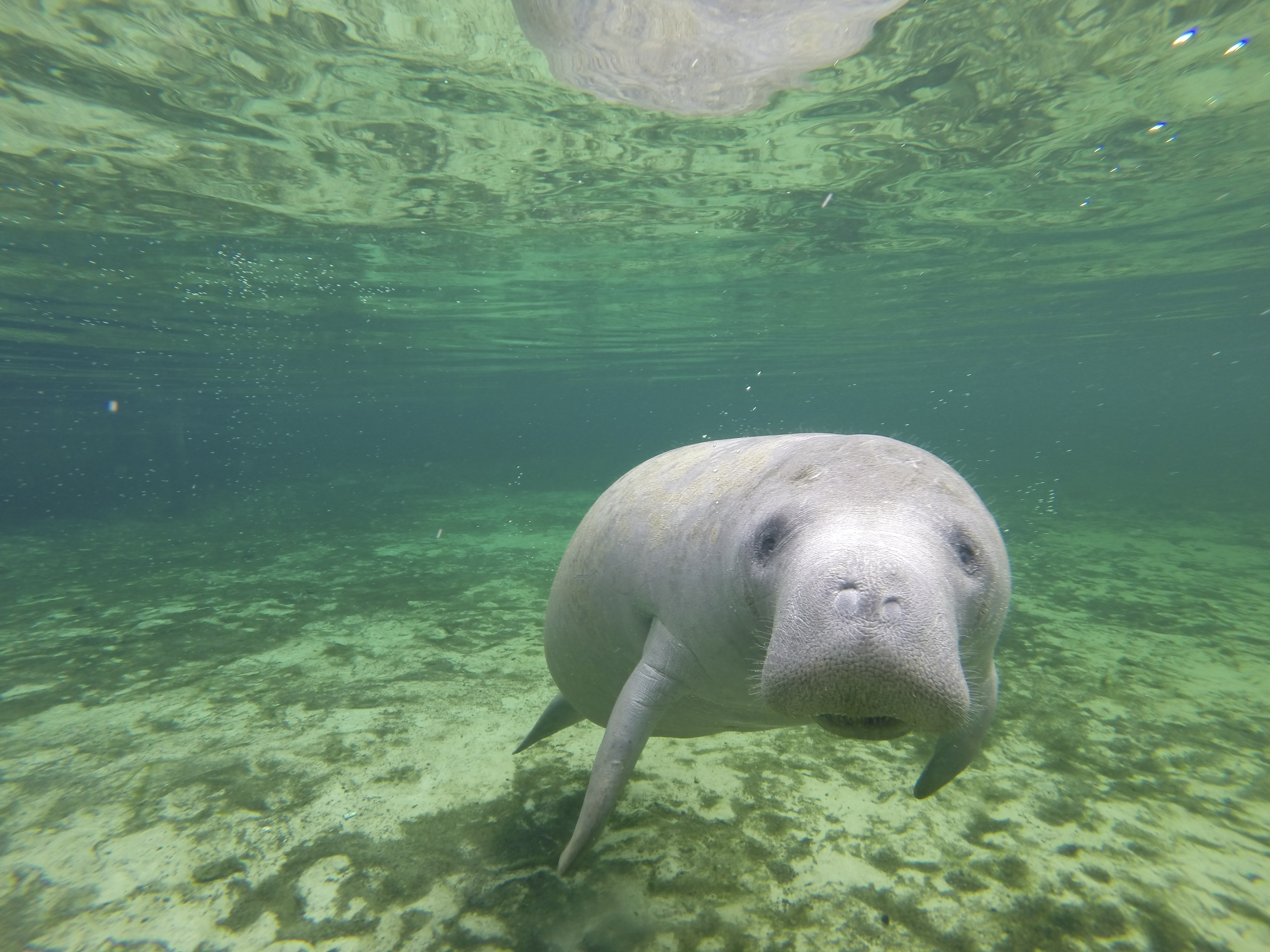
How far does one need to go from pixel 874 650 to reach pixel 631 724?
4.07ft

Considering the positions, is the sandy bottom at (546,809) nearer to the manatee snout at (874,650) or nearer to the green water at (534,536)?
the green water at (534,536)

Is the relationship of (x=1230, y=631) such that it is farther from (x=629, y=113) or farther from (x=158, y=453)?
(x=158, y=453)

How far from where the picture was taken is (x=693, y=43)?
7.14 metres

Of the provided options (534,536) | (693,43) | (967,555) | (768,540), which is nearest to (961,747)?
(967,555)

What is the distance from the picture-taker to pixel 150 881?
2809 mm

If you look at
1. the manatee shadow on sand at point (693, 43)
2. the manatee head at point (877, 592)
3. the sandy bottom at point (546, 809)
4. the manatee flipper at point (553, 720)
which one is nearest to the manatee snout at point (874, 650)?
the manatee head at point (877, 592)

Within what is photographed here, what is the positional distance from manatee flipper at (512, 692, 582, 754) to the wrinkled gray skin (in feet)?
1.16

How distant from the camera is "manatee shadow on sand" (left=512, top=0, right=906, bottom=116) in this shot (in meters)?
6.48

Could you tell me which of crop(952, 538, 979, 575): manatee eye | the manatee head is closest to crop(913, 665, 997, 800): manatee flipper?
the manatee head

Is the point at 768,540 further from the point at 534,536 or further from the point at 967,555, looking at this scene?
the point at 534,536

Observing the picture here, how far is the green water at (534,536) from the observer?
2.75 meters

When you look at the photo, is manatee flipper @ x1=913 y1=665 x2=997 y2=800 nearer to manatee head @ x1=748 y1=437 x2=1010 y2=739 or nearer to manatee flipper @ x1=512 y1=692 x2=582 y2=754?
manatee head @ x1=748 y1=437 x2=1010 y2=739

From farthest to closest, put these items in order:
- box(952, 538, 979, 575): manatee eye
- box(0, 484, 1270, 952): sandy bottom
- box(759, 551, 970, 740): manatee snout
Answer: box(0, 484, 1270, 952): sandy bottom < box(952, 538, 979, 575): manatee eye < box(759, 551, 970, 740): manatee snout

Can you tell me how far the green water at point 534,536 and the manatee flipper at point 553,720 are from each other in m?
0.20
